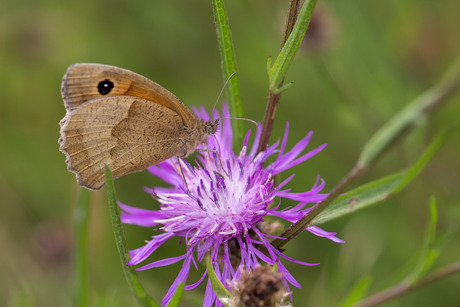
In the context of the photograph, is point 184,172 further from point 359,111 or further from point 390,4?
point 390,4

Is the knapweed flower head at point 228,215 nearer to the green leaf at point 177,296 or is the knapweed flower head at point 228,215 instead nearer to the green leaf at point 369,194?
the green leaf at point 369,194

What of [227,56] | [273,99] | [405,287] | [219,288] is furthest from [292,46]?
[405,287]

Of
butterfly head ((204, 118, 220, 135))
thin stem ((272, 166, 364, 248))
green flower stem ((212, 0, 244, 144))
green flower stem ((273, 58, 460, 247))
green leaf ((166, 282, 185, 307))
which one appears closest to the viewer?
green flower stem ((273, 58, 460, 247))

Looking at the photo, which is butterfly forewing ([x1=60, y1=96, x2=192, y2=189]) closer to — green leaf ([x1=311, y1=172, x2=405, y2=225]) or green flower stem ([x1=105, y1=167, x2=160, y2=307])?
green flower stem ([x1=105, y1=167, x2=160, y2=307])

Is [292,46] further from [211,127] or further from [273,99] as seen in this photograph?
[211,127]

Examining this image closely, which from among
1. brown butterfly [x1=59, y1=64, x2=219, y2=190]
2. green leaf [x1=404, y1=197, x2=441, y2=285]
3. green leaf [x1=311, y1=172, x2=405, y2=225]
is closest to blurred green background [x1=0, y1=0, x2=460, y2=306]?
green leaf [x1=404, y1=197, x2=441, y2=285]
